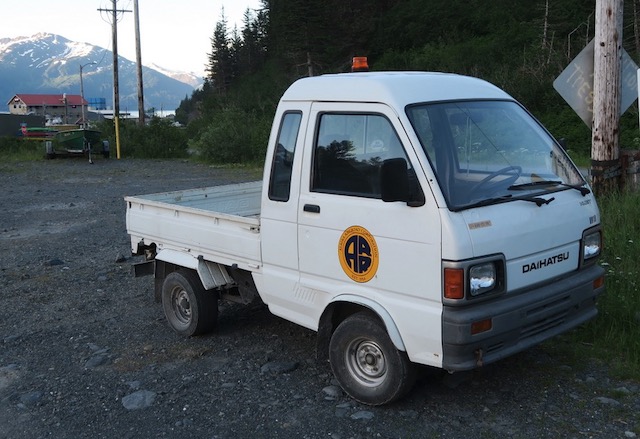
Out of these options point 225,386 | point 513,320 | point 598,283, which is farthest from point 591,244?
point 225,386

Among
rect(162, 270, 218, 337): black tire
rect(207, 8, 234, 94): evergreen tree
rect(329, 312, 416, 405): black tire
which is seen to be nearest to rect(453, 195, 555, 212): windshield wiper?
rect(329, 312, 416, 405): black tire

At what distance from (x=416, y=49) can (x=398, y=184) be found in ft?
169

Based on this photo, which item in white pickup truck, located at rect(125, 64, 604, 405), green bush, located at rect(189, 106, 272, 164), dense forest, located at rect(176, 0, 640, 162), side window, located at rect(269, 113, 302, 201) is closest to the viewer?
white pickup truck, located at rect(125, 64, 604, 405)

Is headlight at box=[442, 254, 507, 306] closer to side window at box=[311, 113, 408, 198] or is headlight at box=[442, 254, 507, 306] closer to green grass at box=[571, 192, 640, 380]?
side window at box=[311, 113, 408, 198]

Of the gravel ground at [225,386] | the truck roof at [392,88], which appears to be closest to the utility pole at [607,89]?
the truck roof at [392,88]

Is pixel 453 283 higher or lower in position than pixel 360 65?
lower

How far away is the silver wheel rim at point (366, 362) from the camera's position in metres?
5.14

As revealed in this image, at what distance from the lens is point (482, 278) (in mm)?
4602

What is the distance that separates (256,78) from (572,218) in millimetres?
70816

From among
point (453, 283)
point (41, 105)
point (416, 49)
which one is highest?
point (41, 105)

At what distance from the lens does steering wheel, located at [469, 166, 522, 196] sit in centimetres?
489

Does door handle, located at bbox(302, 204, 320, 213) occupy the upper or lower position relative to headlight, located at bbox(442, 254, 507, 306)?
upper

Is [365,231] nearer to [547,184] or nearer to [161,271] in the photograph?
[547,184]

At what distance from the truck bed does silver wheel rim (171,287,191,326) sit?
44 cm
